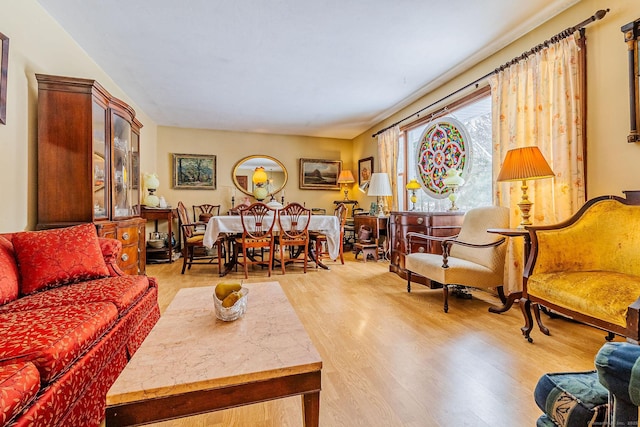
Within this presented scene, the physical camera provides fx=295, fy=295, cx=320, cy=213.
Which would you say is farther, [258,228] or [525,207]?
[258,228]

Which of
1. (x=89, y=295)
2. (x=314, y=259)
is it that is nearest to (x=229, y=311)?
(x=89, y=295)

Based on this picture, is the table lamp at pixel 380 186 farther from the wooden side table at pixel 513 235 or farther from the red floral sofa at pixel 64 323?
the red floral sofa at pixel 64 323

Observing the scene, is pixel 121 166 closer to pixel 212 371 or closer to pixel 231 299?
pixel 231 299

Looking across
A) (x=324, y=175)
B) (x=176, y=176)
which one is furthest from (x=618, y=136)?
(x=176, y=176)

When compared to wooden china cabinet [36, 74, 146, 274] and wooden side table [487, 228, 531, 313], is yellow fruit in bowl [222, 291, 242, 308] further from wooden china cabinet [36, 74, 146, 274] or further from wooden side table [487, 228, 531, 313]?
wooden side table [487, 228, 531, 313]

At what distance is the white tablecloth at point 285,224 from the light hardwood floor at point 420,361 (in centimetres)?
101

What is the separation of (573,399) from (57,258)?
2.44 m

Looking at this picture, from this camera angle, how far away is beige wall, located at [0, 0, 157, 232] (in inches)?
83.7

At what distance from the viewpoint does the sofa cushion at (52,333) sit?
100 centimetres

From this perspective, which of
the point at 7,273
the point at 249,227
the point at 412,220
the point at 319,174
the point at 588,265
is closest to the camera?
the point at 7,273

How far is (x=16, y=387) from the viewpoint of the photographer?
857mm

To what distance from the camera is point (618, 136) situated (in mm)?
2152

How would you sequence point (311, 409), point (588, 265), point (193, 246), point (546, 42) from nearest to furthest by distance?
point (311, 409)
point (588, 265)
point (546, 42)
point (193, 246)

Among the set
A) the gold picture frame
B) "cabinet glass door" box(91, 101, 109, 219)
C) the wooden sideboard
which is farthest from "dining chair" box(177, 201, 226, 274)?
the gold picture frame
